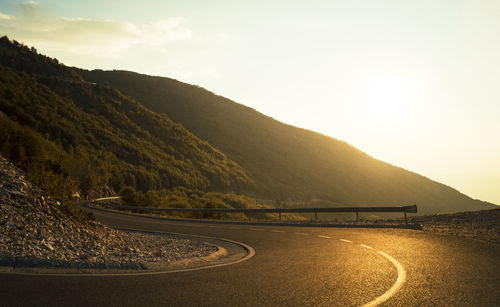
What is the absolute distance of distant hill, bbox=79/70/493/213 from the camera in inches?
3647

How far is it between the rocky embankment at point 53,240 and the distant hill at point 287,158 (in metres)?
Answer: 64.1

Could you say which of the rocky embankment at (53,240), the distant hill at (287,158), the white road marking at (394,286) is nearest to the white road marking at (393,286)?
the white road marking at (394,286)

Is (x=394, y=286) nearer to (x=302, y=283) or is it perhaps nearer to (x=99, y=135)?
(x=302, y=283)

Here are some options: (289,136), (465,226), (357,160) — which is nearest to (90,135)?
(465,226)

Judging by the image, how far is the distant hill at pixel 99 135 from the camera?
1882 inches

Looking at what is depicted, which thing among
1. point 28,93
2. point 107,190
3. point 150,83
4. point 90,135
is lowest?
point 107,190

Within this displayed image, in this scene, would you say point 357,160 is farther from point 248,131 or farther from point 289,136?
point 248,131

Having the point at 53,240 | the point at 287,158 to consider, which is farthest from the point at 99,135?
the point at 53,240

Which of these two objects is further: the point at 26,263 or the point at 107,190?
the point at 107,190

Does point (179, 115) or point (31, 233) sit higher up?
point (179, 115)

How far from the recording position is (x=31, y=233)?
818cm

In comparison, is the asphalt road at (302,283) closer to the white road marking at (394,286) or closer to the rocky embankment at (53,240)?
the white road marking at (394,286)

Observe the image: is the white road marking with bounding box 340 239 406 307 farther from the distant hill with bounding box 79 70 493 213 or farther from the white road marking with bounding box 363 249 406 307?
the distant hill with bounding box 79 70 493 213

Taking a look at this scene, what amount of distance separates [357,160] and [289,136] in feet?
72.0
